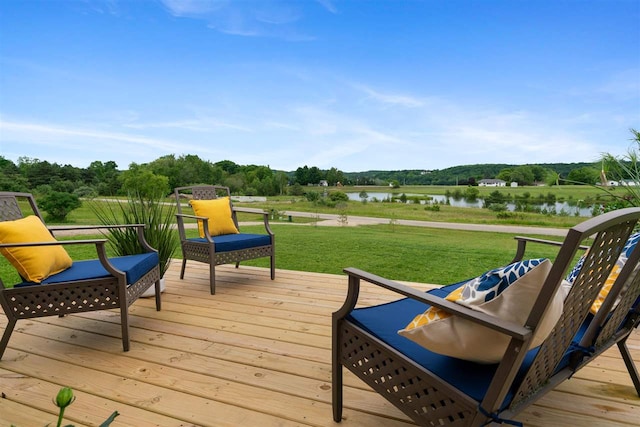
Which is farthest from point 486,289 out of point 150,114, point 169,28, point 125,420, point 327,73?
point 150,114

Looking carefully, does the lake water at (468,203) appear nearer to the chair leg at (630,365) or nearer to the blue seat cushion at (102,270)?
the chair leg at (630,365)

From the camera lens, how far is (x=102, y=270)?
2311 millimetres

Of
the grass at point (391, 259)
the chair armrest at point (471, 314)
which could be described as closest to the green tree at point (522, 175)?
the grass at point (391, 259)

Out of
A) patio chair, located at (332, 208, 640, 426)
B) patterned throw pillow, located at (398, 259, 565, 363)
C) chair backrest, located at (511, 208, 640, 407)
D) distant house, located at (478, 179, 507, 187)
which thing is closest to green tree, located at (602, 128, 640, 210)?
patio chair, located at (332, 208, 640, 426)

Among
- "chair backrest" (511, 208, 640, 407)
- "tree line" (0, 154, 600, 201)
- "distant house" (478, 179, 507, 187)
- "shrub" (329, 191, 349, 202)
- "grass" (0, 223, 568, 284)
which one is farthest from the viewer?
"shrub" (329, 191, 349, 202)

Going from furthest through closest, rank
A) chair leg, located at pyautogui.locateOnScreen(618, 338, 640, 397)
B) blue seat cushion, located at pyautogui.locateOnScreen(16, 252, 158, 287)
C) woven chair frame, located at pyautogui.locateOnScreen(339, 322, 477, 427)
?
blue seat cushion, located at pyautogui.locateOnScreen(16, 252, 158, 287), chair leg, located at pyautogui.locateOnScreen(618, 338, 640, 397), woven chair frame, located at pyautogui.locateOnScreen(339, 322, 477, 427)

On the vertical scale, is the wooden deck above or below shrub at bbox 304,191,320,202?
below

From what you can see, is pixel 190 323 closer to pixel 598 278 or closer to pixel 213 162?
pixel 598 278

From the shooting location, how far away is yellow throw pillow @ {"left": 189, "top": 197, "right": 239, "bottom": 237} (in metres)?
3.71

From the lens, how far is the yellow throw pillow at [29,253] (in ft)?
6.77

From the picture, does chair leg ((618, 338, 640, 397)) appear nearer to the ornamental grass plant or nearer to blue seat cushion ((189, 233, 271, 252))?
blue seat cushion ((189, 233, 271, 252))

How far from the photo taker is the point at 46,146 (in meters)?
9.15

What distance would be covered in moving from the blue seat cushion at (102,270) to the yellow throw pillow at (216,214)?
1005 millimetres

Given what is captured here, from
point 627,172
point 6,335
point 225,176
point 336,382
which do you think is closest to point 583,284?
point 336,382
